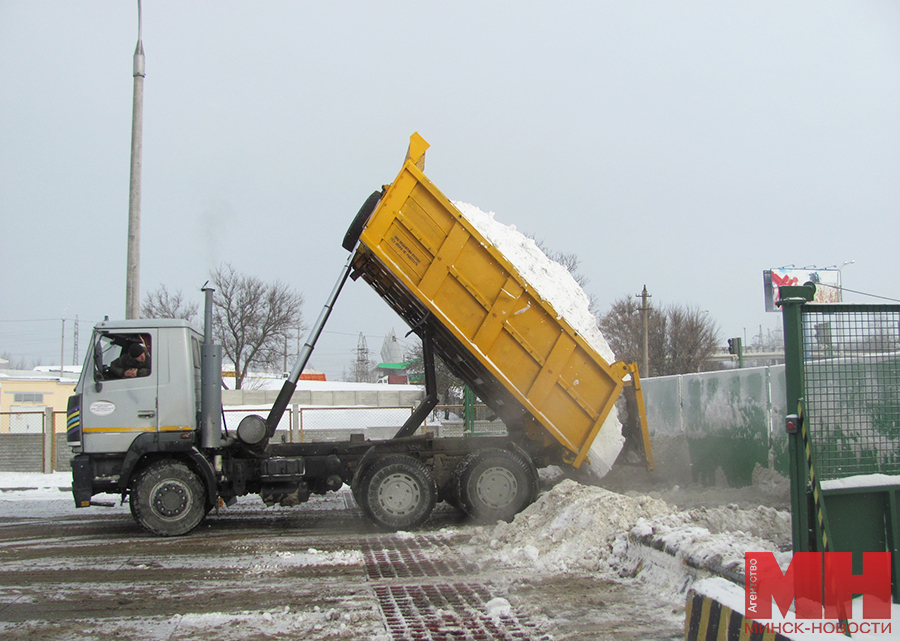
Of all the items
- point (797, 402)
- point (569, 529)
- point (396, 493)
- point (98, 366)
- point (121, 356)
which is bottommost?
point (569, 529)

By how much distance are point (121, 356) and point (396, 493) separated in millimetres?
3868

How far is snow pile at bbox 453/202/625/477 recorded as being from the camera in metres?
8.57

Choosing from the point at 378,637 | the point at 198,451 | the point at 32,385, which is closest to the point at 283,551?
the point at 198,451

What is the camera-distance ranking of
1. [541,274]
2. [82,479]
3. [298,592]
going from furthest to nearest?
[541,274] < [82,479] < [298,592]

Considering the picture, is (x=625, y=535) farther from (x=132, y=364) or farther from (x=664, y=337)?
(x=664, y=337)

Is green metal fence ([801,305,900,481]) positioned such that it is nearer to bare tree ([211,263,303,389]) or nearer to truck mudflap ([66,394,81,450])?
truck mudflap ([66,394,81,450])

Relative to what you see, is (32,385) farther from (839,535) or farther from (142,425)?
(839,535)

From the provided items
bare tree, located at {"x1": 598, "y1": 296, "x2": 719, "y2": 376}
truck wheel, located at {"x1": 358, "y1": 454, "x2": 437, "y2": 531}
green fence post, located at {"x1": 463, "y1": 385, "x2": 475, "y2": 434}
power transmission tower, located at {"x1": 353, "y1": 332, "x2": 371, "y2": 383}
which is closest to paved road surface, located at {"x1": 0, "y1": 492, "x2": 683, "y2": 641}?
truck wheel, located at {"x1": 358, "y1": 454, "x2": 437, "y2": 531}

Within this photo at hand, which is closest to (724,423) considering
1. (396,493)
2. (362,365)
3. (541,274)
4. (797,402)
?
(541,274)

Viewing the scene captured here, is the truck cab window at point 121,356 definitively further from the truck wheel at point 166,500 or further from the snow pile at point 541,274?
the snow pile at point 541,274

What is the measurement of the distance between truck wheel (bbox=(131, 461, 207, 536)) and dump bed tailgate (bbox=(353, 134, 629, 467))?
3.63 metres

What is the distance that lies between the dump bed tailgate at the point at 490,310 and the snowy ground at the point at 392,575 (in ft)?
3.43

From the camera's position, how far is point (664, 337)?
4303cm

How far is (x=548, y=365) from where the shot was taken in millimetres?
8250
